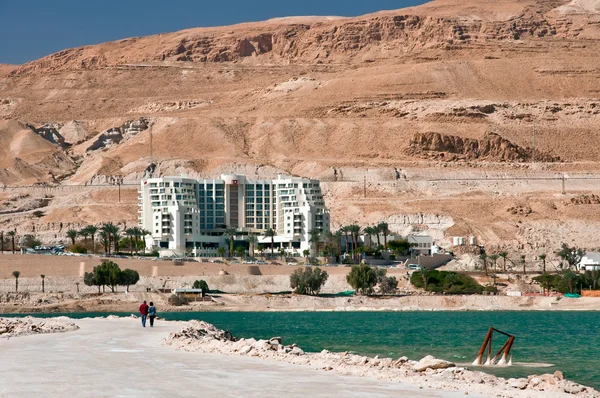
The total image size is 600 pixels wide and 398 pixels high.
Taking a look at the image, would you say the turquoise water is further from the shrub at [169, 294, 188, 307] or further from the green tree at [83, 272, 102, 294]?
the green tree at [83, 272, 102, 294]

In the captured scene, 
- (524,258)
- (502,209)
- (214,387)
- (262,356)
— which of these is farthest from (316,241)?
(214,387)

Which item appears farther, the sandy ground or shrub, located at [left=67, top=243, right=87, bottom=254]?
shrub, located at [left=67, top=243, right=87, bottom=254]

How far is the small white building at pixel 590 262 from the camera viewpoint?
107938mm

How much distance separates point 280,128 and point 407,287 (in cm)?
7978

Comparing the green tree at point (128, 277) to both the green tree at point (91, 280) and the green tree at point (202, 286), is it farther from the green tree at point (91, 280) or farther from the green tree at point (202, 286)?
the green tree at point (202, 286)

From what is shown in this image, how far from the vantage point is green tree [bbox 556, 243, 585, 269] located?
109 metres

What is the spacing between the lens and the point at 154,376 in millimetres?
25375

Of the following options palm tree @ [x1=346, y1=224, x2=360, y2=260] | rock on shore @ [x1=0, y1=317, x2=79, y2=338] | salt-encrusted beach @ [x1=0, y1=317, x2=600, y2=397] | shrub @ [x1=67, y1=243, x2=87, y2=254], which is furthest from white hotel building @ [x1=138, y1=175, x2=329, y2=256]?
salt-encrusted beach @ [x1=0, y1=317, x2=600, y2=397]

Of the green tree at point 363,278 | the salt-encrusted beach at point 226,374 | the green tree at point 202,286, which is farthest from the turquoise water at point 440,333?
the green tree at point 202,286

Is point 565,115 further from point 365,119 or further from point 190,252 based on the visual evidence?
point 190,252

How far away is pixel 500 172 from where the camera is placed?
15538 cm

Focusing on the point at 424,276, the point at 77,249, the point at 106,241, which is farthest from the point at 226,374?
the point at 106,241

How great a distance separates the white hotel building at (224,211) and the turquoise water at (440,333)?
92.0 ft

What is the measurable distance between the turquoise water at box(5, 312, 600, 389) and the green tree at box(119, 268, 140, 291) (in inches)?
515
